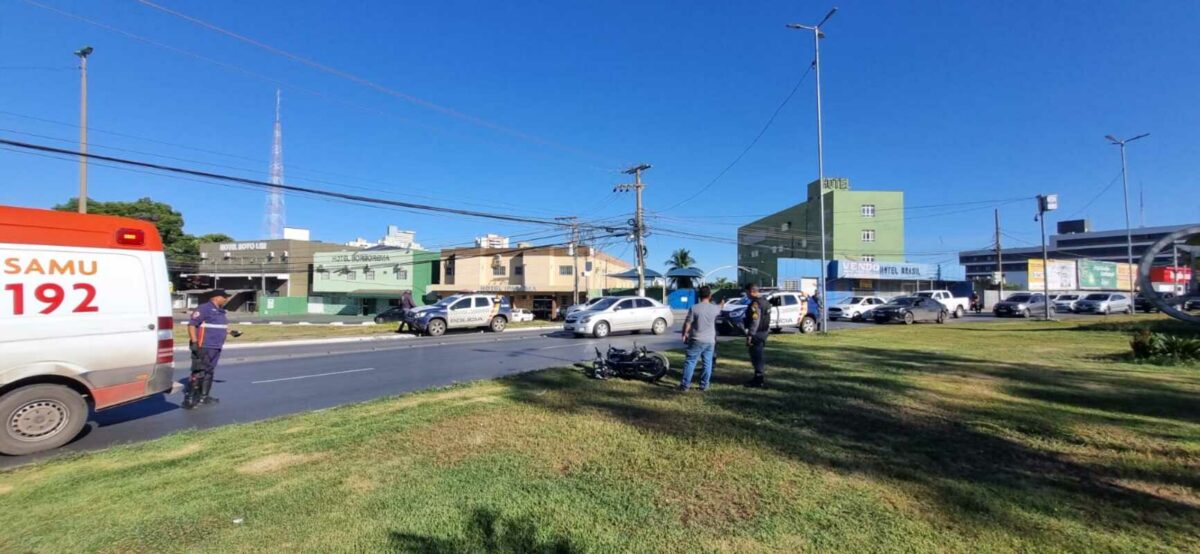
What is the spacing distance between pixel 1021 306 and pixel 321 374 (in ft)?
130

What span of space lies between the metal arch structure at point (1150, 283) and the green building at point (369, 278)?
54.6 meters

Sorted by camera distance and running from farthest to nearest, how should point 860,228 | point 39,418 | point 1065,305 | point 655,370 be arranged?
point 860,228
point 1065,305
point 655,370
point 39,418

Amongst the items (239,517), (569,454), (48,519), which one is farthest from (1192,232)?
(48,519)

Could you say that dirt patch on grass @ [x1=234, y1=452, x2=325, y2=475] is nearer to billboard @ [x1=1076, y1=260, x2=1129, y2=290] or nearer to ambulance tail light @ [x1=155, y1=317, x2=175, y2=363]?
ambulance tail light @ [x1=155, y1=317, x2=175, y2=363]

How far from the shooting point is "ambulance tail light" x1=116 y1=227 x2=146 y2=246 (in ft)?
21.3

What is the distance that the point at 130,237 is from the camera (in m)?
6.57

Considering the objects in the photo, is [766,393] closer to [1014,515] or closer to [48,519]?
[1014,515]

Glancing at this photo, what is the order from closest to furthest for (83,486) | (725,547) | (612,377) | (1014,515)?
(725,547) → (1014,515) → (83,486) → (612,377)

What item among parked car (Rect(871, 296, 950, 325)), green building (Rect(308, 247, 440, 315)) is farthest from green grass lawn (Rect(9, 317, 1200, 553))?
green building (Rect(308, 247, 440, 315))

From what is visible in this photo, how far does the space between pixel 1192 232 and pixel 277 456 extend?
9122 millimetres

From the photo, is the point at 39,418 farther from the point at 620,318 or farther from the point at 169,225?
the point at 169,225

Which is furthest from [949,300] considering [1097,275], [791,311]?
[1097,275]

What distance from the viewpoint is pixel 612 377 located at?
9.10 metres

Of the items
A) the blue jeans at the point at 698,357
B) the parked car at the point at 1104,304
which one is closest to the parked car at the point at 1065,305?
the parked car at the point at 1104,304
